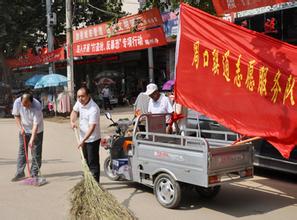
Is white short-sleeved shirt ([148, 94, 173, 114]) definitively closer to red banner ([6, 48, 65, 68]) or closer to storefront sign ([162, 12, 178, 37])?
Result: storefront sign ([162, 12, 178, 37])

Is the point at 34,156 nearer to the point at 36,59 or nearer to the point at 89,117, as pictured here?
the point at 89,117

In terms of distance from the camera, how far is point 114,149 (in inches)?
303

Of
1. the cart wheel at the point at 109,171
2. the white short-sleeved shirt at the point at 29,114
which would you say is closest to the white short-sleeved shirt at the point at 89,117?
the cart wheel at the point at 109,171

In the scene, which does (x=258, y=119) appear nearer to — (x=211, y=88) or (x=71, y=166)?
(x=211, y=88)

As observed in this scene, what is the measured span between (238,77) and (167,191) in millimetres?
1778

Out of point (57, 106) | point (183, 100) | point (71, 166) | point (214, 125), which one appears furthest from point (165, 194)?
point (57, 106)

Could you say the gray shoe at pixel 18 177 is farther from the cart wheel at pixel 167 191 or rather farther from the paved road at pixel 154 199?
the cart wheel at pixel 167 191

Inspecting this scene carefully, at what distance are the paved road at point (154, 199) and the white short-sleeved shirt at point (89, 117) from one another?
3.03ft

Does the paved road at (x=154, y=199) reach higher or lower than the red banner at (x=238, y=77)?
lower

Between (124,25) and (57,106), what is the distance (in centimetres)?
838

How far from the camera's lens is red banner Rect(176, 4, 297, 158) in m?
5.94

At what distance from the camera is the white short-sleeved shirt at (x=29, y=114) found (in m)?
8.09

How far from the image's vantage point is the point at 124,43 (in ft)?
53.0

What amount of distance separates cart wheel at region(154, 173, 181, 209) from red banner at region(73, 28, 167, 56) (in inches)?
335
